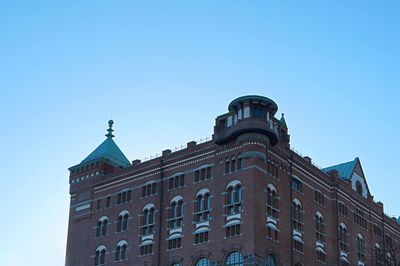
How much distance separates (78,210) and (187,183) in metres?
17.0

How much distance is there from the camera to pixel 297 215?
8125 cm

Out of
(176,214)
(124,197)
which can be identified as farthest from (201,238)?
(124,197)

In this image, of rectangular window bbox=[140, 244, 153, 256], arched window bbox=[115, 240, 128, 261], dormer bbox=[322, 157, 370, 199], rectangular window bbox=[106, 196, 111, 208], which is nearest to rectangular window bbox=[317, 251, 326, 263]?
dormer bbox=[322, 157, 370, 199]

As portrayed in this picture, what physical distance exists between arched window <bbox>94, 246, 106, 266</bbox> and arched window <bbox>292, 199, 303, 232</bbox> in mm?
21804

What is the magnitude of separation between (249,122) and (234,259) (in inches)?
532

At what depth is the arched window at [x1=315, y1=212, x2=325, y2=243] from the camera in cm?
8450

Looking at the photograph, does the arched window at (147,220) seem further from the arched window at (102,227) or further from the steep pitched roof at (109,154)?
the steep pitched roof at (109,154)

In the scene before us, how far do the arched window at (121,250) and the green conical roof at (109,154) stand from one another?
11480 millimetres

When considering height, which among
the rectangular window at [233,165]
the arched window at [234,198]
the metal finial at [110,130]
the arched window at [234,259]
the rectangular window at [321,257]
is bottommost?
the arched window at [234,259]

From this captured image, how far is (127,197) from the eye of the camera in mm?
87000

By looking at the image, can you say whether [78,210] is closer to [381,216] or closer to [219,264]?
[219,264]

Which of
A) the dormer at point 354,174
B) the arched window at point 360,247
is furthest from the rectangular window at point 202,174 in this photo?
the arched window at point 360,247

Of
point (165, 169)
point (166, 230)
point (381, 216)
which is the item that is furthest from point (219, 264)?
point (381, 216)

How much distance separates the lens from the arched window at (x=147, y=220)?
8294 cm
